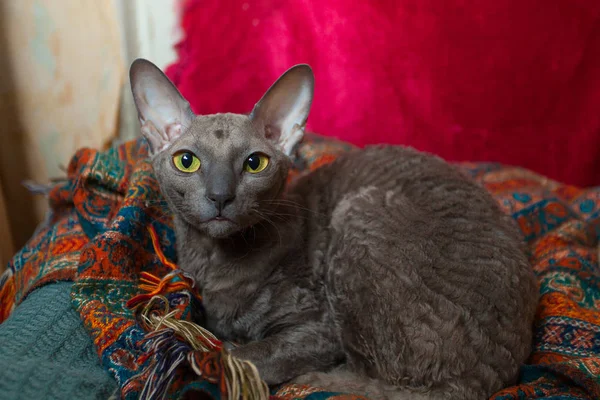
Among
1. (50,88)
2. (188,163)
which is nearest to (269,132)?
(188,163)

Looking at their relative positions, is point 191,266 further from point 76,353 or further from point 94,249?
point 76,353

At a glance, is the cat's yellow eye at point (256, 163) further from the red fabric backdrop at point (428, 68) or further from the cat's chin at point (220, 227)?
the red fabric backdrop at point (428, 68)

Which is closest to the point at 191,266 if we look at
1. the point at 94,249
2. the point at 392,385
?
the point at 94,249

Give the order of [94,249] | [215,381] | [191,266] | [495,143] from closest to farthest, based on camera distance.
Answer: [215,381]
[94,249]
[191,266]
[495,143]

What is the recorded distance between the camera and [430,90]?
2.38 metres

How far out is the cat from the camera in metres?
1.29

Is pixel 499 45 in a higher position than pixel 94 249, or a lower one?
higher

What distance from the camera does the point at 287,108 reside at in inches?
61.1

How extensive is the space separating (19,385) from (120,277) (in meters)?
0.44

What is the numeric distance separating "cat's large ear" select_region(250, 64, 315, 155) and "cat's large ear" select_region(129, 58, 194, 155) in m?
0.23

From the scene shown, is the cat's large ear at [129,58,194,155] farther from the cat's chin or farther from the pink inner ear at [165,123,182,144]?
the cat's chin

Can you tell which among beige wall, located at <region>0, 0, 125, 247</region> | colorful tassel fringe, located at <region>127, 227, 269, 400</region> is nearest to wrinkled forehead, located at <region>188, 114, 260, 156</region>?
colorful tassel fringe, located at <region>127, 227, 269, 400</region>

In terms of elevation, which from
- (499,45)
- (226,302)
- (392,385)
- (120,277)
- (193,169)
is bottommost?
(392,385)

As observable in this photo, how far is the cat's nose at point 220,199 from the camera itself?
1247mm
